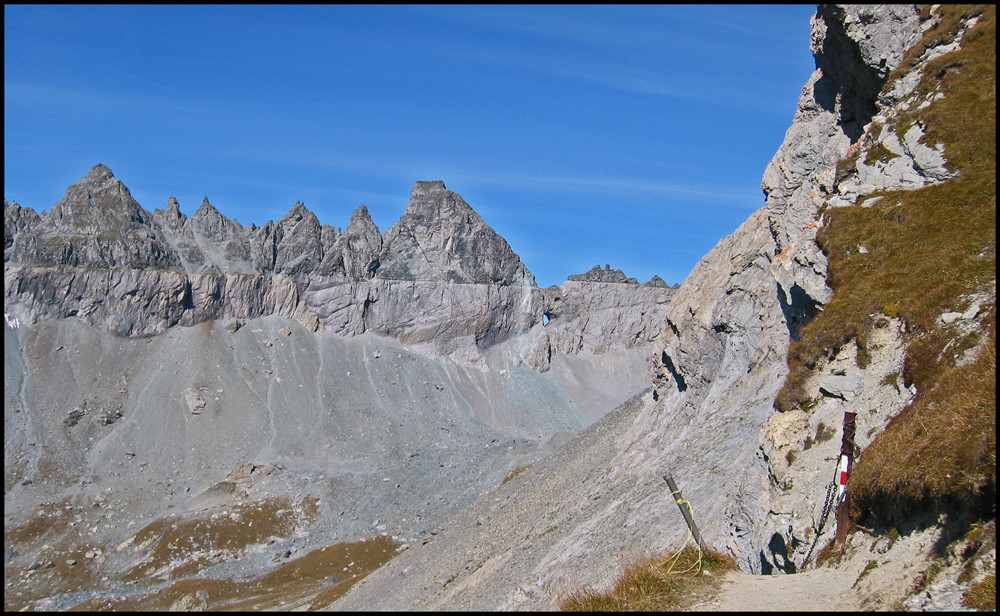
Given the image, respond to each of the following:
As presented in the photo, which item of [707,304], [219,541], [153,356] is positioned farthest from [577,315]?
[707,304]

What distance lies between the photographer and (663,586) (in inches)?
501

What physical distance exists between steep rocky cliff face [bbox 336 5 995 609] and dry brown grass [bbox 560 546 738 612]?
6.37 feet

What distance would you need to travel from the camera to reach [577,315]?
12700 cm

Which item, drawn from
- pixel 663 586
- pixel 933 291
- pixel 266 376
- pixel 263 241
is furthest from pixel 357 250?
pixel 663 586

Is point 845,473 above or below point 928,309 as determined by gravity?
below

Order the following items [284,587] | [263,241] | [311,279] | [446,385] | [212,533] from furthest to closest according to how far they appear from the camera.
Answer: [263,241], [311,279], [446,385], [212,533], [284,587]

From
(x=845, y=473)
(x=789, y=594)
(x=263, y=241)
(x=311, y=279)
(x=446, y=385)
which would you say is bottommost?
(x=789, y=594)

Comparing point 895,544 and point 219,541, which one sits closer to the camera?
point 895,544

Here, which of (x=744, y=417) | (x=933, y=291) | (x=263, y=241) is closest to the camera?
(x=933, y=291)

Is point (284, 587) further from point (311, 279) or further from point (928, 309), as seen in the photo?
point (311, 279)

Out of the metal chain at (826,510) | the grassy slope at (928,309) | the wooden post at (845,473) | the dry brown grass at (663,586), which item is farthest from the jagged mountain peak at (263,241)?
the wooden post at (845,473)

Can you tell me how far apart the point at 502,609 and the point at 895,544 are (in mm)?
15125

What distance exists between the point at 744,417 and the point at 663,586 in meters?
17.3

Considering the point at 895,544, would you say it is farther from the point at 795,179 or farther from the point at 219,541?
the point at 219,541
